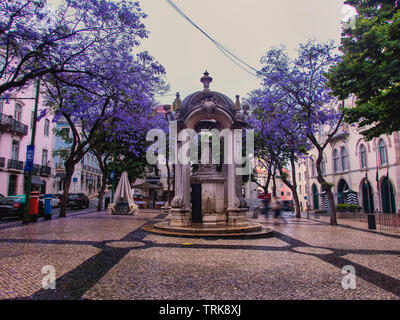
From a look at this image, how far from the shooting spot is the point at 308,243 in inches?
366

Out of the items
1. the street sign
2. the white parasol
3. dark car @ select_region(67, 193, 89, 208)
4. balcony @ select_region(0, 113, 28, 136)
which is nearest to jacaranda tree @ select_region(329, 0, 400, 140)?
the street sign

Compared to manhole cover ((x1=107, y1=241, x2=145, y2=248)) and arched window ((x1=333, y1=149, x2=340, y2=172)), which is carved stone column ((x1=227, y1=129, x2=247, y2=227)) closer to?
manhole cover ((x1=107, y1=241, x2=145, y2=248))

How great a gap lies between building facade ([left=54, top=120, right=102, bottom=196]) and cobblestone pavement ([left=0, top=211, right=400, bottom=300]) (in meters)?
34.7

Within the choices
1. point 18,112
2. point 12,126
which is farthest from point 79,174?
point 12,126

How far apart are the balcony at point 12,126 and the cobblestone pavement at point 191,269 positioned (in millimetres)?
24683

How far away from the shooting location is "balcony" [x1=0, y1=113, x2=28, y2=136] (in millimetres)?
28641

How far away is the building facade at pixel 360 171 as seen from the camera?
2823 centimetres

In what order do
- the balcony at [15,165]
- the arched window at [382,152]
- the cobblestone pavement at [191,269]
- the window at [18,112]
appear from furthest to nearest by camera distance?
the window at [18,112]
the balcony at [15,165]
the arched window at [382,152]
the cobblestone pavement at [191,269]

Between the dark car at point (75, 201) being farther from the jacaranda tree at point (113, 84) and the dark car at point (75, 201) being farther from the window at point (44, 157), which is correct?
the jacaranda tree at point (113, 84)

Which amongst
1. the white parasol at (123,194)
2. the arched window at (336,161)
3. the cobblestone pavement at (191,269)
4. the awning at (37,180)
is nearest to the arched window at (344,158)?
the arched window at (336,161)

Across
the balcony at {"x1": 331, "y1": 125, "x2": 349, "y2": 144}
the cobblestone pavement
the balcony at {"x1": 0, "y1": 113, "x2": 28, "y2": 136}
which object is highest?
the balcony at {"x1": 331, "y1": 125, "x2": 349, "y2": 144}
